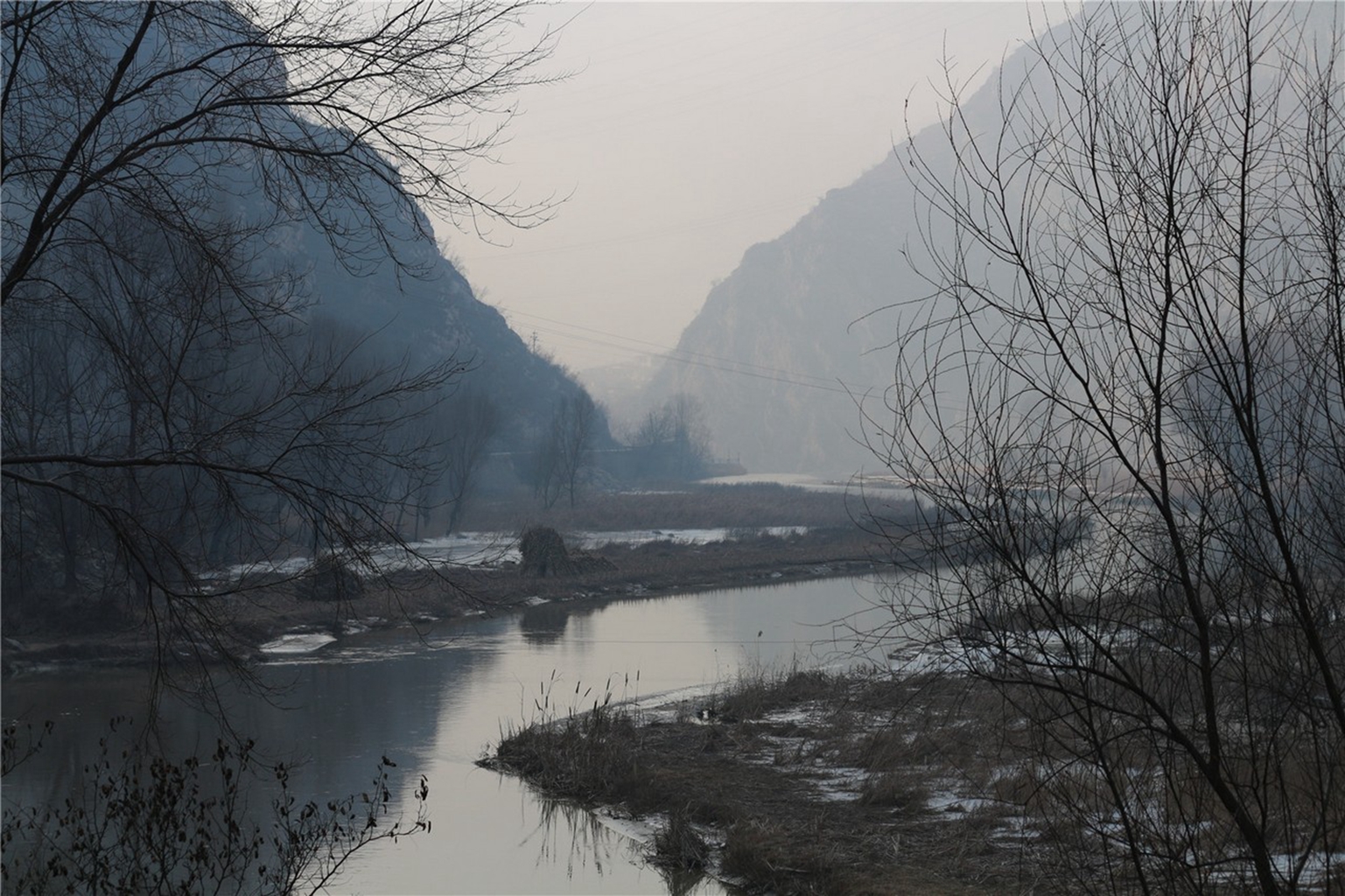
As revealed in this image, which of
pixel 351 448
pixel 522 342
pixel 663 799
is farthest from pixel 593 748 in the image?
pixel 522 342

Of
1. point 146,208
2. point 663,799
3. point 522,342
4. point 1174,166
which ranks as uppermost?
point 522,342

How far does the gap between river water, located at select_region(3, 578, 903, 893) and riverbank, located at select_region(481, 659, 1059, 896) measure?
0.52 m

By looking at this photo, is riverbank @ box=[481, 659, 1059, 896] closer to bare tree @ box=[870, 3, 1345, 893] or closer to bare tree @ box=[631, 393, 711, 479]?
bare tree @ box=[870, 3, 1345, 893]

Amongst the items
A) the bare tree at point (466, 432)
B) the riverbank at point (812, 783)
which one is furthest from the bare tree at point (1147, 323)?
the bare tree at point (466, 432)

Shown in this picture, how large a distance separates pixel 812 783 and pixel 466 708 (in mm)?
7307

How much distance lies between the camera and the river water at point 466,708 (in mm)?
11211

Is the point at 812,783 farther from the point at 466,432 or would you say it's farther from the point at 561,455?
the point at 561,455

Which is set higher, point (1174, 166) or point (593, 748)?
point (1174, 166)

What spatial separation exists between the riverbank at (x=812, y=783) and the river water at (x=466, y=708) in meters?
0.52

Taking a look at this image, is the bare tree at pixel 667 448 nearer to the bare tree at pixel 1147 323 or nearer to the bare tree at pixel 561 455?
the bare tree at pixel 561 455

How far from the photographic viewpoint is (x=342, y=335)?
144ft

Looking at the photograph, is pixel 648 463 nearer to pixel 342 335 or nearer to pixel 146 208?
pixel 342 335

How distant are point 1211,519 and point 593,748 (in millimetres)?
10763

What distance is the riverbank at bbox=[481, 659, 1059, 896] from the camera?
9930 mm
